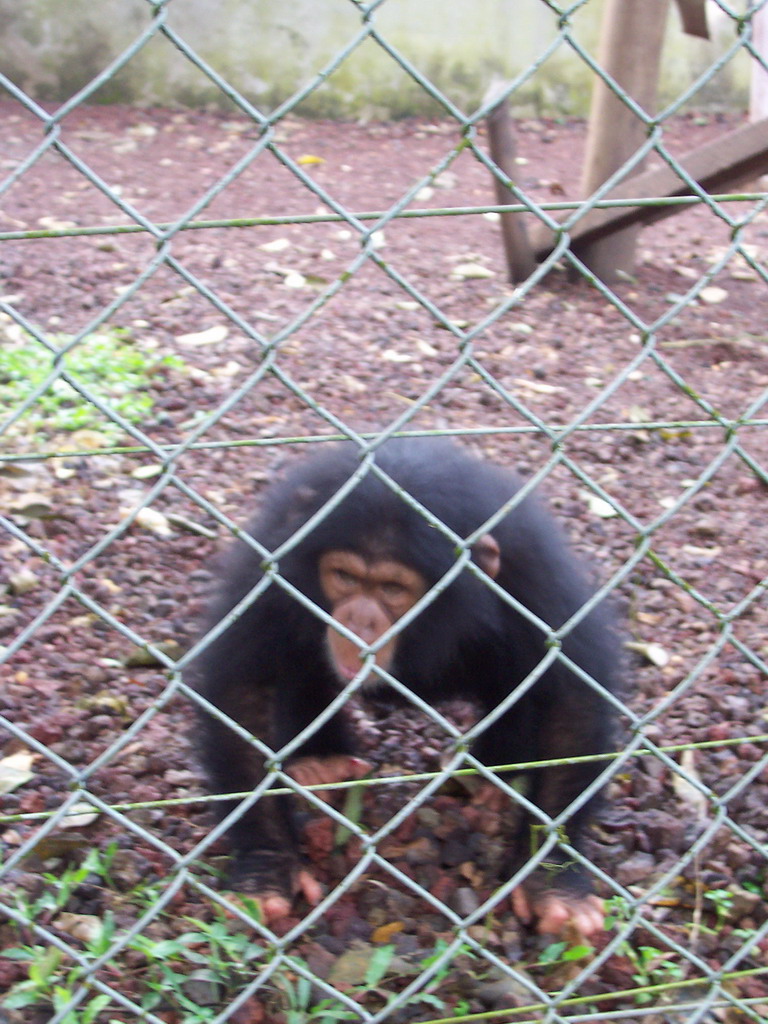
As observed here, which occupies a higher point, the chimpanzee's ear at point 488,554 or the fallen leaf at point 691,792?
the chimpanzee's ear at point 488,554

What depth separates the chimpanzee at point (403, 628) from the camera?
9.08ft

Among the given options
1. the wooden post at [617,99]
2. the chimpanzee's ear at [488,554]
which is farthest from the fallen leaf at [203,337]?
the chimpanzee's ear at [488,554]

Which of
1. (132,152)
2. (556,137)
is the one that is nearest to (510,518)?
(132,152)

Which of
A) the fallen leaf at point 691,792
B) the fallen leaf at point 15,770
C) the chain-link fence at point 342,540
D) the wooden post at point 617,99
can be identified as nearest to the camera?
the chain-link fence at point 342,540

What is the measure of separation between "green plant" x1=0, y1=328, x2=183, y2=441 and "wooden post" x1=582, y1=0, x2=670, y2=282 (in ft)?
8.08

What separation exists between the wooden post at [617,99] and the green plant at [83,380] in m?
2.46

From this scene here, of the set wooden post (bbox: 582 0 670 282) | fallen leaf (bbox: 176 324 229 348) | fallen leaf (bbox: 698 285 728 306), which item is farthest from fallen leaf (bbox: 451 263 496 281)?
fallen leaf (bbox: 176 324 229 348)

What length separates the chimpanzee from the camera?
2768 mm

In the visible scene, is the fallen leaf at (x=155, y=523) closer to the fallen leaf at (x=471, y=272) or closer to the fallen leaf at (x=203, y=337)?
the fallen leaf at (x=203, y=337)

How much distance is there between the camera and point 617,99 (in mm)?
5707

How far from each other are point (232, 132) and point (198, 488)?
5701 mm

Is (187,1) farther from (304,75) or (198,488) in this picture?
(198,488)

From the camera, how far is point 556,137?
955cm

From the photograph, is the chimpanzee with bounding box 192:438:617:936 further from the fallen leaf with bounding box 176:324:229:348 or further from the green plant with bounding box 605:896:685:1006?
the fallen leaf with bounding box 176:324:229:348
